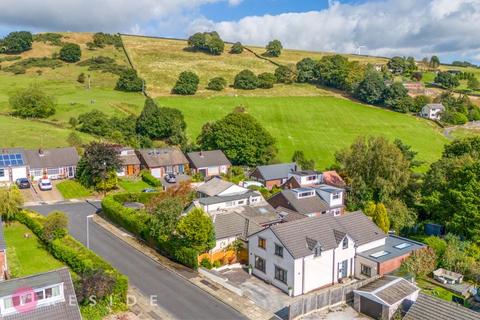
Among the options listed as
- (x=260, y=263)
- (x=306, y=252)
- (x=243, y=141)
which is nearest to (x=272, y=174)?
(x=243, y=141)

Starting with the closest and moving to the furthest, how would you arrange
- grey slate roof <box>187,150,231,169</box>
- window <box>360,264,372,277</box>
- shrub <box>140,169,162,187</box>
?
window <box>360,264,372,277</box>
shrub <box>140,169,162,187</box>
grey slate roof <box>187,150,231,169</box>

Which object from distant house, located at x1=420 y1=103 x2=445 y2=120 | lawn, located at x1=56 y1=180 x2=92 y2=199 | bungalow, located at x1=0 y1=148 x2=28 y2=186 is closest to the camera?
lawn, located at x1=56 y1=180 x2=92 y2=199

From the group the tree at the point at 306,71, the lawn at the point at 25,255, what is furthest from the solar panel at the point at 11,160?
the tree at the point at 306,71

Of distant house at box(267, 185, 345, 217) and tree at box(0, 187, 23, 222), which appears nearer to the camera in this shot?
tree at box(0, 187, 23, 222)

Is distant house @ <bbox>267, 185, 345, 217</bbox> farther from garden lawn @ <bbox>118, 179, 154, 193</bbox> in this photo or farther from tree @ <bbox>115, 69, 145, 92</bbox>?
tree @ <bbox>115, 69, 145, 92</bbox>

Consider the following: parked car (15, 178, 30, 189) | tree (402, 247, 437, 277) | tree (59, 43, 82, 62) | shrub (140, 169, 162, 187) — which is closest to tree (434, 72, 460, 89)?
shrub (140, 169, 162, 187)

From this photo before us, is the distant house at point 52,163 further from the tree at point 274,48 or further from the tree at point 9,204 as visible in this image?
the tree at point 274,48

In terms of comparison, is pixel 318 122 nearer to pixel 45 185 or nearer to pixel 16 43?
pixel 45 185
